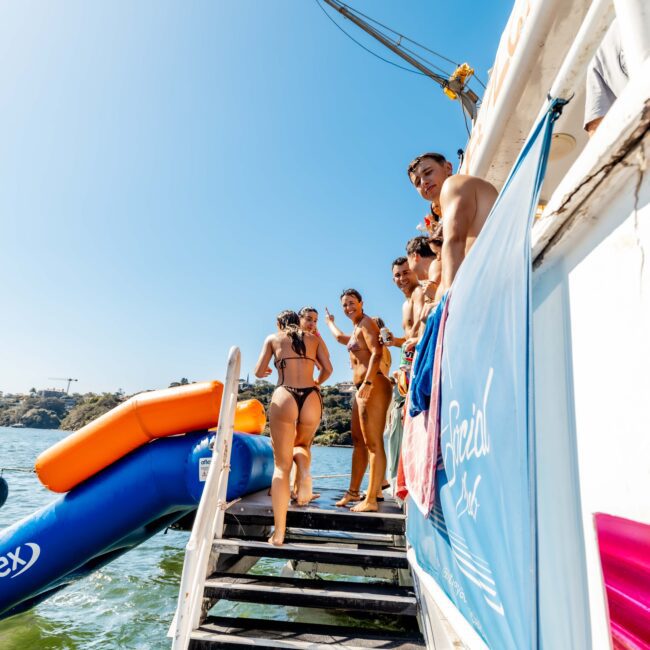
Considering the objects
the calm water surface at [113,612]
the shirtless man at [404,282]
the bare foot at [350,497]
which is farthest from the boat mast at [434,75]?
the calm water surface at [113,612]

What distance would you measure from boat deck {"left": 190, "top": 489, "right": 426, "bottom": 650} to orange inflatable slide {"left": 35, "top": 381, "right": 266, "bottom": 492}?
105cm

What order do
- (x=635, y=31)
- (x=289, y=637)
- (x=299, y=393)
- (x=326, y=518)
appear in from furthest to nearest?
(x=299, y=393) < (x=326, y=518) < (x=289, y=637) < (x=635, y=31)

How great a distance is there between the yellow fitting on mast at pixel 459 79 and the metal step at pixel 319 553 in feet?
24.8

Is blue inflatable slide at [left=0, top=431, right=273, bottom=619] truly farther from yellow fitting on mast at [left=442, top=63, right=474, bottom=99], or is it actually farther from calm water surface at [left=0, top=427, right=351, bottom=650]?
yellow fitting on mast at [left=442, top=63, right=474, bottom=99]

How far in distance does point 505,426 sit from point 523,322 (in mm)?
234

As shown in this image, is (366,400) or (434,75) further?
(434,75)

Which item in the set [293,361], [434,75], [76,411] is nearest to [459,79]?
[434,75]

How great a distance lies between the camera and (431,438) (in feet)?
5.13

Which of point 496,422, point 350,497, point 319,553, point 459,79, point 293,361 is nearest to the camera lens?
point 496,422

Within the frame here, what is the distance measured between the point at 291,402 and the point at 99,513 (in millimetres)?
2324

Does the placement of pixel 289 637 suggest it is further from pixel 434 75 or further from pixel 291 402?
pixel 434 75

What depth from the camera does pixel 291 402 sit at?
377 cm

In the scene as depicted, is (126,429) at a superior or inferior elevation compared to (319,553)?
superior

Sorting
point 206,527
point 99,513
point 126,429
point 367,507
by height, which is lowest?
point 99,513
